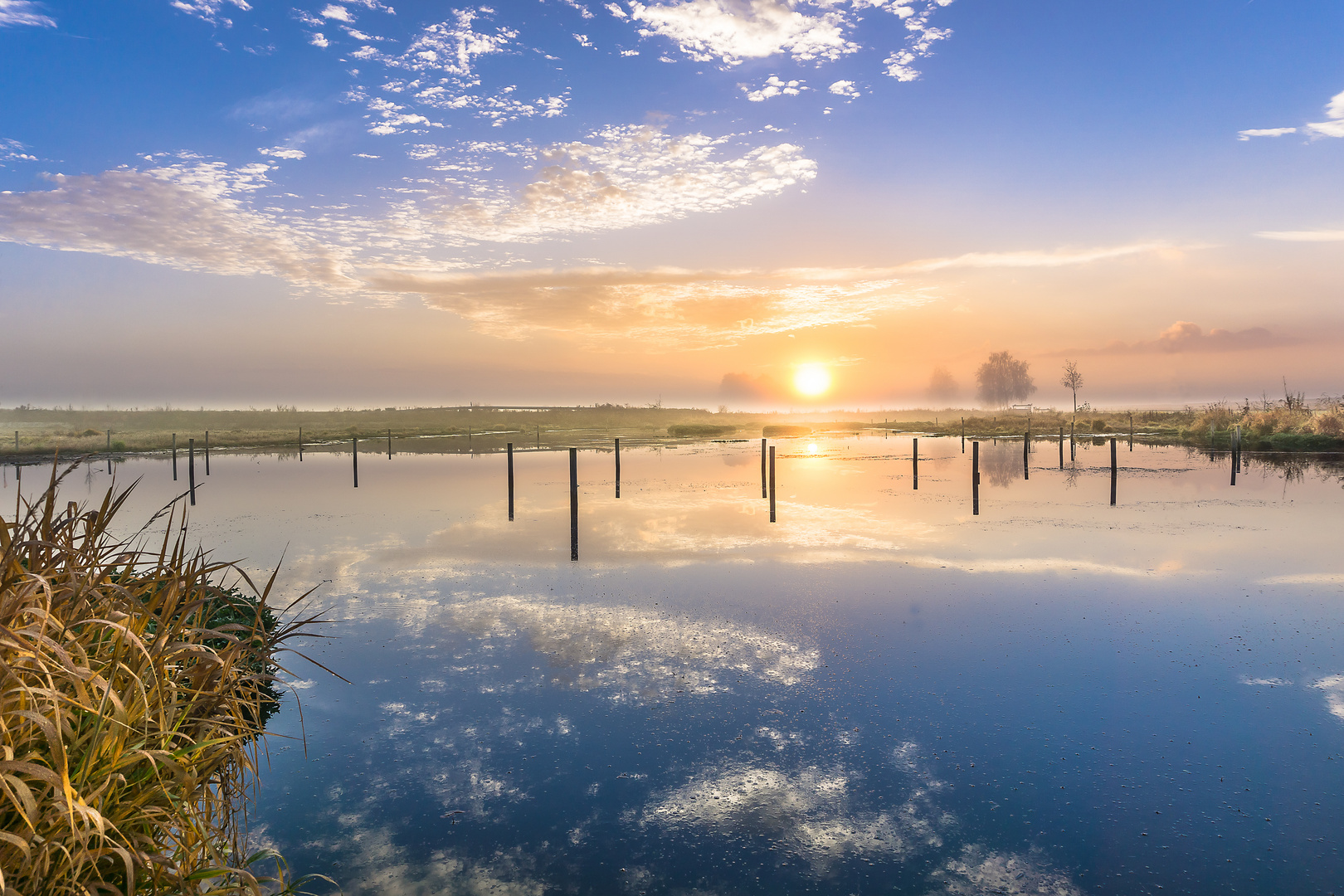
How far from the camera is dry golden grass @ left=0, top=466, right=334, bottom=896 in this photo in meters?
2.84

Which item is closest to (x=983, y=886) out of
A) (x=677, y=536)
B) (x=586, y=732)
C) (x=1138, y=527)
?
(x=586, y=732)

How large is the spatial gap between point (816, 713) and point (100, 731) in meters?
6.09

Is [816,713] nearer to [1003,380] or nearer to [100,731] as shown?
[100,731]

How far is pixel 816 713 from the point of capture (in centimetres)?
727

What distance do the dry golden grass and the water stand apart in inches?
70.8

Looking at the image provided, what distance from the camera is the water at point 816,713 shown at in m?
5.06

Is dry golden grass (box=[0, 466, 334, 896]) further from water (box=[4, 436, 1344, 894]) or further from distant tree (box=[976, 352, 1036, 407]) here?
distant tree (box=[976, 352, 1036, 407])

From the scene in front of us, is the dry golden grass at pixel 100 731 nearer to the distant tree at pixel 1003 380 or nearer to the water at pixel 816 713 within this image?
the water at pixel 816 713

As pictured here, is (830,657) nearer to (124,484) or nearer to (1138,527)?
(1138,527)

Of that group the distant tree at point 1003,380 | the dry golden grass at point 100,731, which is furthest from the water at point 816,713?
the distant tree at point 1003,380

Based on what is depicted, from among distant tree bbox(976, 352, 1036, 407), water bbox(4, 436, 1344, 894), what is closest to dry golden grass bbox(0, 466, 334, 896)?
water bbox(4, 436, 1344, 894)

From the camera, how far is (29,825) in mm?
2592

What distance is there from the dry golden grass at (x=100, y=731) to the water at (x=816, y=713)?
180 cm

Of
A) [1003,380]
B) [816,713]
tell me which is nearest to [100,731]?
[816,713]
